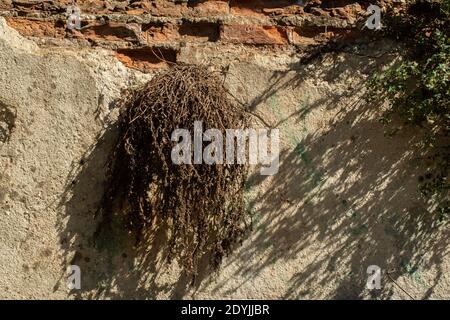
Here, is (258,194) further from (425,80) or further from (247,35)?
(425,80)

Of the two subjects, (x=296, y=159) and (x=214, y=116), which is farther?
(x=296, y=159)

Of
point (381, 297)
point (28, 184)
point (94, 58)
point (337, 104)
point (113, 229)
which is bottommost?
point (381, 297)

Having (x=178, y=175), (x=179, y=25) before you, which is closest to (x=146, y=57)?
(x=179, y=25)

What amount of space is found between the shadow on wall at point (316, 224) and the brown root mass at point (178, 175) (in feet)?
0.43

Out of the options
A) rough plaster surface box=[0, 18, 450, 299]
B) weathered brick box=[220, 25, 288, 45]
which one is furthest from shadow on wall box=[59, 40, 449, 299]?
weathered brick box=[220, 25, 288, 45]

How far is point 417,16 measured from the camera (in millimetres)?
3980

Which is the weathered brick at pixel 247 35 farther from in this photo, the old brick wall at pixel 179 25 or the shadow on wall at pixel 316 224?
the shadow on wall at pixel 316 224

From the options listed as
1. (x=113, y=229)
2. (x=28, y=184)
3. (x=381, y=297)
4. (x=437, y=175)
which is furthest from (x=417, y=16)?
(x=28, y=184)

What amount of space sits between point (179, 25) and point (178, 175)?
104cm

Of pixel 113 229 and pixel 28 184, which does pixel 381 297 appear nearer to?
pixel 113 229

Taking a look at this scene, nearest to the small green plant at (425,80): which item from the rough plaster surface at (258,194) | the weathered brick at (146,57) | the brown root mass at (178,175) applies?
the rough plaster surface at (258,194)

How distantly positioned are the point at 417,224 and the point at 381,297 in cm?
50

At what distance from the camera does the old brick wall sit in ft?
13.2

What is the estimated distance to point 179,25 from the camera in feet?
13.3
